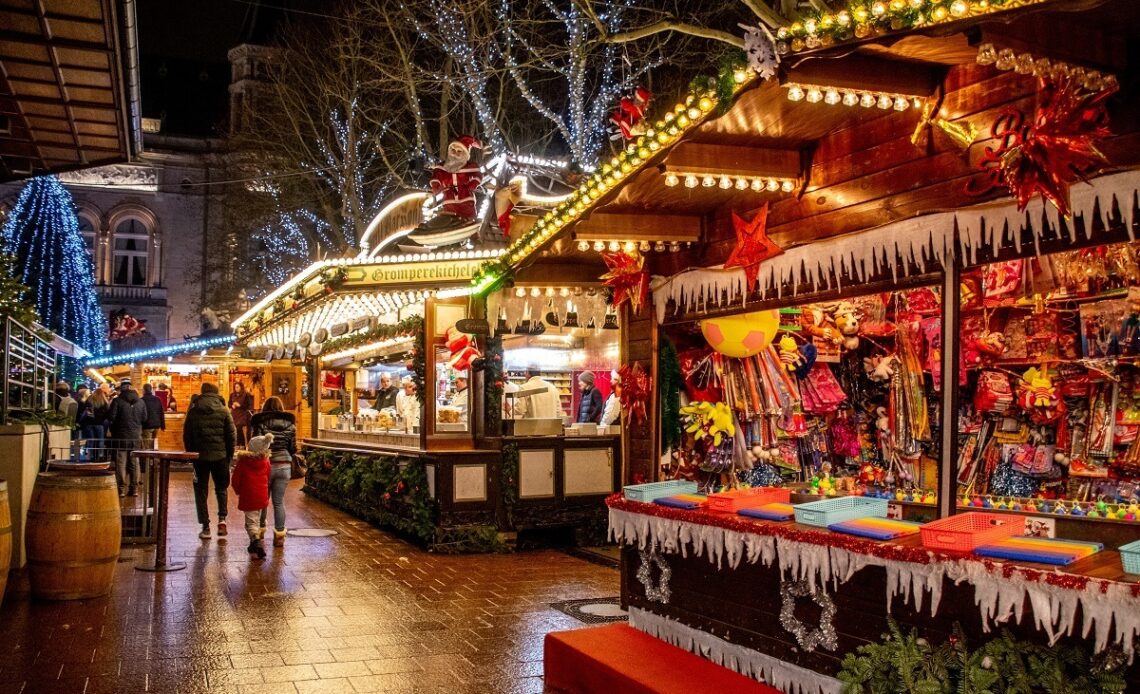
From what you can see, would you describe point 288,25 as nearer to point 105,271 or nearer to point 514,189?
point 105,271

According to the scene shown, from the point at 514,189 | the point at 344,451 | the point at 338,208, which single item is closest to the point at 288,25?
the point at 338,208

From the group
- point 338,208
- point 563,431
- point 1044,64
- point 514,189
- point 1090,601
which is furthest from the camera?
point 338,208

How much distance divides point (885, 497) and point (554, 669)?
2.29 meters

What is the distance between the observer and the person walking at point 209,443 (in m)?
11.8

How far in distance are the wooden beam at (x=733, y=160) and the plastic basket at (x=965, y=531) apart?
2243 mm

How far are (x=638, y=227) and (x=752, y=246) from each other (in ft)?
3.09

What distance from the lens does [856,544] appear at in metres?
4.46

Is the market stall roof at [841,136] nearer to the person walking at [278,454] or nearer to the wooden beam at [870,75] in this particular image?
the wooden beam at [870,75]

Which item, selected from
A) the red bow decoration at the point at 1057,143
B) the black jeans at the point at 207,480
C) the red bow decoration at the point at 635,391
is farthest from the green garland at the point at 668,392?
the black jeans at the point at 207,480

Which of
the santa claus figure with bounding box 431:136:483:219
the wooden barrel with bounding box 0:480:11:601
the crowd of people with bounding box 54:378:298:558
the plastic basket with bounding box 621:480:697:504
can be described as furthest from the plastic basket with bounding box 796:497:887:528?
the santa claus figure with bounding box 431:136:483:219

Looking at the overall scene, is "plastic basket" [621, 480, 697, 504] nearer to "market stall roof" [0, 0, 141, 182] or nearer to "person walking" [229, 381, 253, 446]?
"market stall roof" [0, 0, 141, 182]

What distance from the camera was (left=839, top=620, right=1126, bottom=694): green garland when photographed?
3533mm

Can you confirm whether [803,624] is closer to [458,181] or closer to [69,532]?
[69,532]

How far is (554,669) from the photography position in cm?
599
